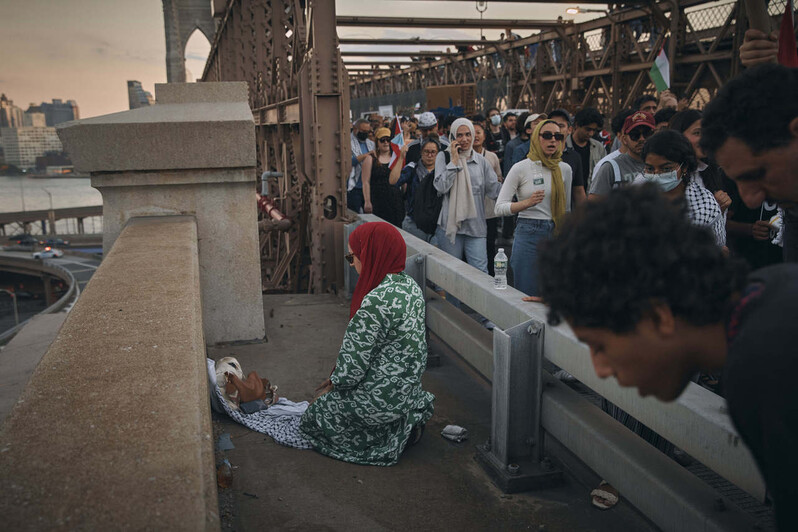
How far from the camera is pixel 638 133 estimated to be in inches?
209

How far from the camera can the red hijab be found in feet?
13.0

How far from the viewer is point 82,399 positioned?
83.0 inches

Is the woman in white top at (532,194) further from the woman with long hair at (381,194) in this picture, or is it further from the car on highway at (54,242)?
the car on highway at (54,242)

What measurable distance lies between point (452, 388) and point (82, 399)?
10.9 ft

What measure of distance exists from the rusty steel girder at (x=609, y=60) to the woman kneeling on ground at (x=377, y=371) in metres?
9.04

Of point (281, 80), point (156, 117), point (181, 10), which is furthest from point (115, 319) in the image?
point (181, 10)

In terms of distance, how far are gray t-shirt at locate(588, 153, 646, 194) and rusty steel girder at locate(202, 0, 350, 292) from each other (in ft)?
12.7

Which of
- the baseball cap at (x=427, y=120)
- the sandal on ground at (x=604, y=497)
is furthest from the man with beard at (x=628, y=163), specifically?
the baseball cap at (x=427, y=120)

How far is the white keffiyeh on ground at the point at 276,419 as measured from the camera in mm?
4109

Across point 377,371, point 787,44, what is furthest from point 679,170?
point 377,371

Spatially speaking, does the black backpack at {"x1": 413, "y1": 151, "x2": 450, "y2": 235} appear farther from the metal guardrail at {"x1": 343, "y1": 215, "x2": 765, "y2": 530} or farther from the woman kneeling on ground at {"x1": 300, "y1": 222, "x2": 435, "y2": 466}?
the woman kneeling on ground at {"x1": 300, "y1": 222, "x2": 435, "y2": 466}

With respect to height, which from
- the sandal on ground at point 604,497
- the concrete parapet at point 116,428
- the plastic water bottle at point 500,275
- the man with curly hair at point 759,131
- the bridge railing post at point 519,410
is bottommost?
the sandal on ground at point 604,497

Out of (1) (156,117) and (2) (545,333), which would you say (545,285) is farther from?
(1) (156,117)

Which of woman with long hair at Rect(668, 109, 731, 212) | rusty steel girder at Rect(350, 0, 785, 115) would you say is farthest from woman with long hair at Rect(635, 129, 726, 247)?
rusty steel girder at Rect(350, 0, 785, 115)
